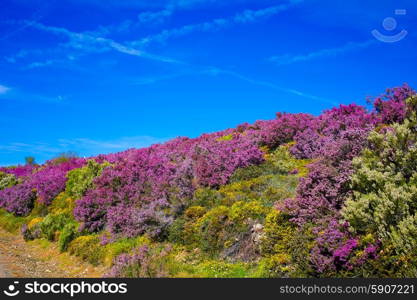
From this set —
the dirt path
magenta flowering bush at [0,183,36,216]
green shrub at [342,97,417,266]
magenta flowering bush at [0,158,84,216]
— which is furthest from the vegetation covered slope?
magenta flowering bush at [0,183,36,216]

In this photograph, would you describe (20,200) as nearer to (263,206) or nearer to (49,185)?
(49,185)

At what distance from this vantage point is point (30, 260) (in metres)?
16.4

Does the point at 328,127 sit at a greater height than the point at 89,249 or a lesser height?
greater

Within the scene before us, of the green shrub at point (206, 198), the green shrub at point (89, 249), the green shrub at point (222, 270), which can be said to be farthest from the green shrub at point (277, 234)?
the green shrub at point (89, 249)

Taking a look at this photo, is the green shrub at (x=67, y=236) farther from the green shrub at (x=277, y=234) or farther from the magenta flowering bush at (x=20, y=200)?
the green shrub at (x=277, y=234)

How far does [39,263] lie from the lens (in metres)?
16.0

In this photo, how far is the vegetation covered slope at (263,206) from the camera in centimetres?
902

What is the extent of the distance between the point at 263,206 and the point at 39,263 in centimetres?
922

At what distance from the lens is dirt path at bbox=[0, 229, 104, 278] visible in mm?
13650

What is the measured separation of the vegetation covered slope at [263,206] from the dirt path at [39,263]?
482 mm

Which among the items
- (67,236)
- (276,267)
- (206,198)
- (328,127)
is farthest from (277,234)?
(67,236)

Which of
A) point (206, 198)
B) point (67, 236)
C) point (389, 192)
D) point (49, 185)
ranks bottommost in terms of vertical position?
point (389, 192)

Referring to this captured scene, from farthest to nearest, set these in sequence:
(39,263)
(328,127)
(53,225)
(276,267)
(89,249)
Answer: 1. (53,225)
2. (328,127)
3. (39,263)
4. (89,249)
5. (276,267)

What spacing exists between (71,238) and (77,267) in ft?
9.68
